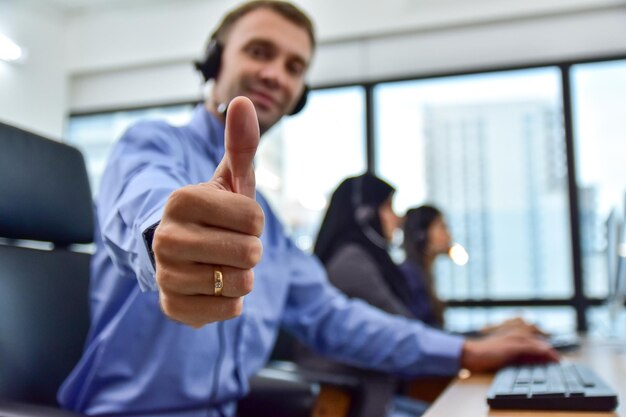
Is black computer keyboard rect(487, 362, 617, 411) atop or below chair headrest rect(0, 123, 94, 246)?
below

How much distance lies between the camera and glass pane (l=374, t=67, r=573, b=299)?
375cm

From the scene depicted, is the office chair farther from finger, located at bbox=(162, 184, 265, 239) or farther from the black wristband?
finger, located at bbox=(162, 184, 265, 239)

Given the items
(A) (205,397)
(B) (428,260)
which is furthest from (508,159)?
(A) (205,397)

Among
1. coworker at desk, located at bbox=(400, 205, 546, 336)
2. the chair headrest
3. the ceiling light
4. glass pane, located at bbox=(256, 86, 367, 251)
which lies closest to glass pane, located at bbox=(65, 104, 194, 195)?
the ceiling light

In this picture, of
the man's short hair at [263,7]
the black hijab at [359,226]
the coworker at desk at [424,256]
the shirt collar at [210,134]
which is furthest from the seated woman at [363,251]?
the man's short hair at [263,7]

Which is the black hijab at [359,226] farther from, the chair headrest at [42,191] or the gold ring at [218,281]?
the gold ring at [218,281]

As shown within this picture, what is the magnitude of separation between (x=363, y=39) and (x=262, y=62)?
113 inches

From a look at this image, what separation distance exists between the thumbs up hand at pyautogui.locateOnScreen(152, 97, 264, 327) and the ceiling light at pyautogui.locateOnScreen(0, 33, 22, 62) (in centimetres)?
397

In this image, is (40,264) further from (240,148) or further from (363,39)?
(363,39)

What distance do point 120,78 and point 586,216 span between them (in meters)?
3.31

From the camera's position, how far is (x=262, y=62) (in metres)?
1.34

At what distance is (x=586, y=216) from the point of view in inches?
145

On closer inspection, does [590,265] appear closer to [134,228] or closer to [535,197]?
[535,197]

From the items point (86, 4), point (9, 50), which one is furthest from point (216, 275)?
point (86, 4)
